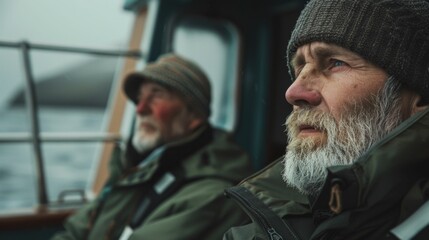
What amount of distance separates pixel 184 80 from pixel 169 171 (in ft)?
1.46

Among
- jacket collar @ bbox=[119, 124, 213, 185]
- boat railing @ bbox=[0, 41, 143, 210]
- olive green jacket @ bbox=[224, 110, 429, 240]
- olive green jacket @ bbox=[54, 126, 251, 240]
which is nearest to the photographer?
olive green jacket @ bbox=[224, 110, 429, 240]

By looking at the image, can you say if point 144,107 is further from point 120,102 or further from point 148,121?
point 120,102

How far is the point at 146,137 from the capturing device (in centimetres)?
235

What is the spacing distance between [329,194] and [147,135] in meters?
1.44

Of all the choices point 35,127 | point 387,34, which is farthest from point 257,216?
point 35,127

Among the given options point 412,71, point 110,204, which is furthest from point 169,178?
point 412,71

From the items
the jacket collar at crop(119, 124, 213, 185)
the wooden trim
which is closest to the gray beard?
the jacket collar at crop(119, 124, 213, 185)

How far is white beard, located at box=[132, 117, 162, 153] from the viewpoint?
2.34 m

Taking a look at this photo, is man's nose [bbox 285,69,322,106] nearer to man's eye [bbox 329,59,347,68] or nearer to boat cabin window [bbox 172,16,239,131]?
man's eye [bbox 329,59,347,68]

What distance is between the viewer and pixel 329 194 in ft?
3.34

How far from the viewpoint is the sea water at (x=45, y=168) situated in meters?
3.24

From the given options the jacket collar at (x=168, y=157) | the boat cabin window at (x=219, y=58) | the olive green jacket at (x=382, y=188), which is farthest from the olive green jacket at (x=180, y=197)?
the boat cabin window at (x=219, y=58)

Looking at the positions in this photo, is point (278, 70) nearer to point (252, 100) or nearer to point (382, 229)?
point (252, 100)

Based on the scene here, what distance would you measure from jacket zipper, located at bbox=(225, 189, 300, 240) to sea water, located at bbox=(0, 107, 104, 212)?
209 cm
